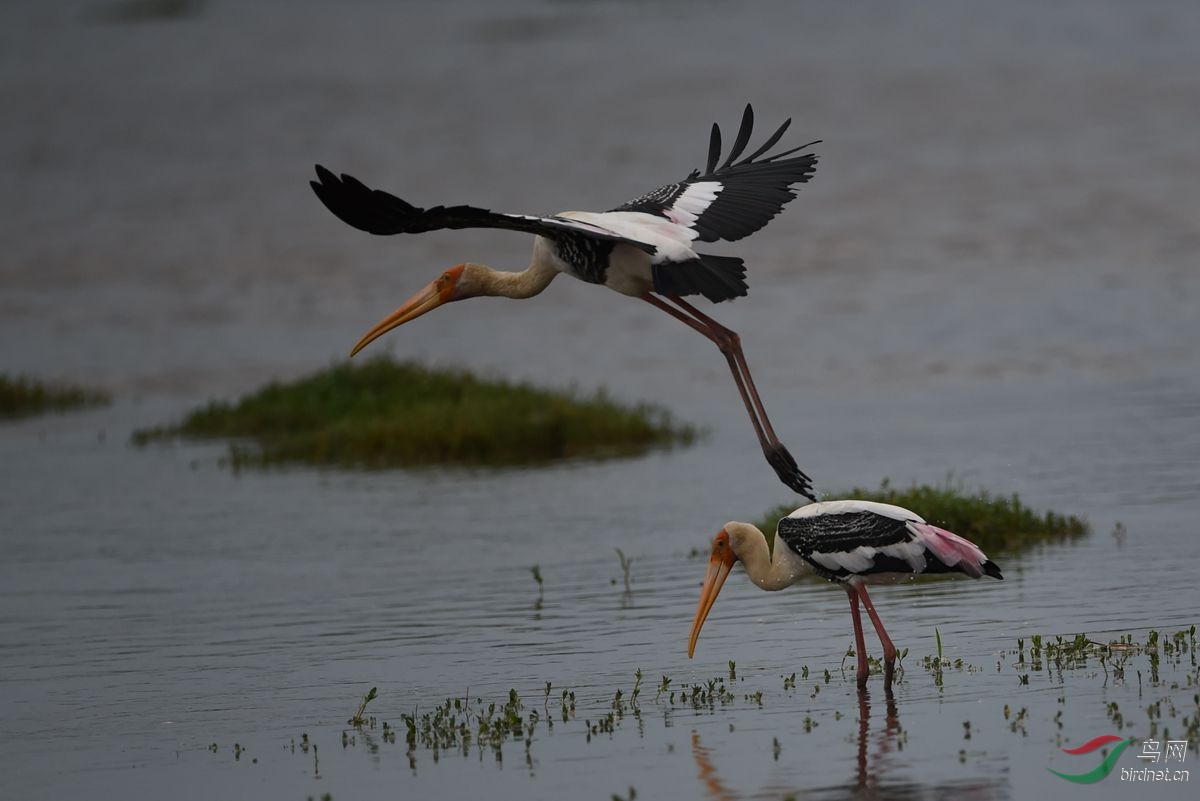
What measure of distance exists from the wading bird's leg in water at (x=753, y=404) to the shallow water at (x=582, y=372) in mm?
810

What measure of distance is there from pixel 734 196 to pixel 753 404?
3.28ft

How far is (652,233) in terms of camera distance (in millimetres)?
9055

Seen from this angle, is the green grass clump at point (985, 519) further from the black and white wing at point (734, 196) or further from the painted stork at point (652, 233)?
the black and white wing at point (734, 196)

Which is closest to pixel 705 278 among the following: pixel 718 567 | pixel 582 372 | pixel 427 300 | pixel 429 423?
pixel 718 567

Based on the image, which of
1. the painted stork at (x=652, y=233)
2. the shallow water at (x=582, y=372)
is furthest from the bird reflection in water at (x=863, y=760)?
the painted stork at (x=652, y=233)

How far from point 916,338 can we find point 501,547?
36.8 ft

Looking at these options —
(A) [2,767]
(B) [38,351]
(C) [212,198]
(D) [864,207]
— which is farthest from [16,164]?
(A) [2,767]

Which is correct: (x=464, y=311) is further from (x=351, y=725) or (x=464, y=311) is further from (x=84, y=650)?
(x=351, y=725)

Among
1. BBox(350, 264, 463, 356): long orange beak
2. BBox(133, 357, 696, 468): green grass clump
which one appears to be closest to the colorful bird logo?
BBox(350, 264, 463, 356): long orange beak

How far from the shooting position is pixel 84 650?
416 inches

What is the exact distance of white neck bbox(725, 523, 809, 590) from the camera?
8.94 m

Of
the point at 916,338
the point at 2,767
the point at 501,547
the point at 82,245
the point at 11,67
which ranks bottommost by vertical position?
the point at 2,767

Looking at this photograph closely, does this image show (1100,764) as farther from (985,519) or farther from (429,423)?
(429,423)

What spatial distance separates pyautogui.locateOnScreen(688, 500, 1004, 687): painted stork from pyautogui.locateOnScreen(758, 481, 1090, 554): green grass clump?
110 inches
